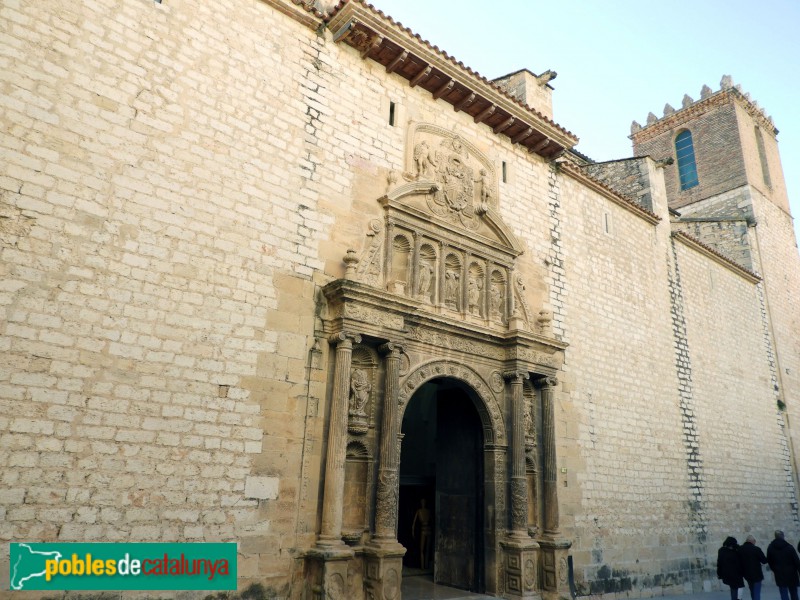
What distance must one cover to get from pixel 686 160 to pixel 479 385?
68.5ft

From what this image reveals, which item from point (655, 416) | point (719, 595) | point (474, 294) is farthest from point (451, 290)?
point (719, 595)

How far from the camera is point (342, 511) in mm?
6871

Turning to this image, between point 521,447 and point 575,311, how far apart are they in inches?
136

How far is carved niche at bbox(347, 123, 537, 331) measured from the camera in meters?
8.43

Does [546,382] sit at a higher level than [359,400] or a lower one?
higher

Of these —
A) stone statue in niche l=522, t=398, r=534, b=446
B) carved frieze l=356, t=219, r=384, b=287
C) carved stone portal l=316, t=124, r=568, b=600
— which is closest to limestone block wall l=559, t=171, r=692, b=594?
stone statue in niche l=522, t=398, r=534, b=446

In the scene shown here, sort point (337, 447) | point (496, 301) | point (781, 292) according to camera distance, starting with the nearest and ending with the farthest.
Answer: point (337, 447)
point (496, 301)
point (781, 292)

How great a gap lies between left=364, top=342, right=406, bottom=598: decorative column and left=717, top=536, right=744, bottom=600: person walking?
19.6ft

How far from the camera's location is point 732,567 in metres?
9.45

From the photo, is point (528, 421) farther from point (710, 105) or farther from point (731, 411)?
point (710, 105)

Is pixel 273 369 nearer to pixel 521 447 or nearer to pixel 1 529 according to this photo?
pixel 1 529

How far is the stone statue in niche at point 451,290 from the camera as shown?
9.00 metres

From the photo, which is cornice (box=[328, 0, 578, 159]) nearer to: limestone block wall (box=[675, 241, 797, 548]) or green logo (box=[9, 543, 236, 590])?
limestone block wall (box=[675, 241, 797, 548])

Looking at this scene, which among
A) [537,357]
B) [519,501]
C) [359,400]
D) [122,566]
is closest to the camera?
[122,566]
